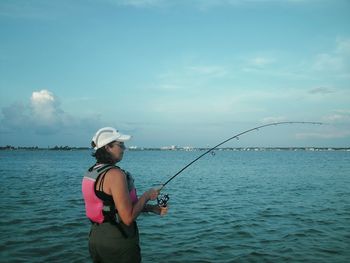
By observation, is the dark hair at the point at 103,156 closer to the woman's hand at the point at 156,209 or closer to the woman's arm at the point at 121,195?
the woman's arm at the point at 121,195

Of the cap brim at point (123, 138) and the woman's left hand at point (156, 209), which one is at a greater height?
the cap brim at point (123, 138)

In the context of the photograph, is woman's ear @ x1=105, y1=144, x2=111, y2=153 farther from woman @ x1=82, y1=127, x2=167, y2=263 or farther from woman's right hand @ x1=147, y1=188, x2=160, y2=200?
woman's right hand @ x1=147, y1=188, x2=160, y2=200

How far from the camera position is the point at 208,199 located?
19.3m

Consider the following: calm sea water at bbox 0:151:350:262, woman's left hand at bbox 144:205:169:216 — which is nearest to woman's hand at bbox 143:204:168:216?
woman's left hand at bbox 144:205:169:216

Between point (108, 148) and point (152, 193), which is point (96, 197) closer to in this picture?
point (108, 148)

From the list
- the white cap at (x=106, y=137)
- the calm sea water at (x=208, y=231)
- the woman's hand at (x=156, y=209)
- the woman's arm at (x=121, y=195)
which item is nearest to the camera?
the woman's arm at (x=121, y=195)

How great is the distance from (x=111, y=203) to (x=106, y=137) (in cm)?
70

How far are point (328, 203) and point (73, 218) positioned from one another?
11.8 meters

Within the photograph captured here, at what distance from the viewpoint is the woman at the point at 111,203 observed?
351 centimetres

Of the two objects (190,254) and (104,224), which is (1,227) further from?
(104,224)

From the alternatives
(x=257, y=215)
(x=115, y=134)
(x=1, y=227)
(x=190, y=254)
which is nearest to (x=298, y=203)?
(x=257, y=215)

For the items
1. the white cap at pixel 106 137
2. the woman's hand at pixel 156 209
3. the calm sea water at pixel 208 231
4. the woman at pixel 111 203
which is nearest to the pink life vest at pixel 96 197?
the woman at pixel 111 203

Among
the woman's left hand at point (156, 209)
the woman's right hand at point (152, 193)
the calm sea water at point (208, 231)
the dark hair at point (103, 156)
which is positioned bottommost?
the calm sea water at point (208, 231)

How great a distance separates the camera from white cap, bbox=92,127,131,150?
383cm
